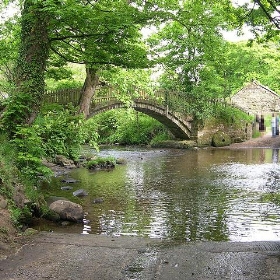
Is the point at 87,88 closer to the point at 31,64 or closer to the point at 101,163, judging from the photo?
the point at 101,163

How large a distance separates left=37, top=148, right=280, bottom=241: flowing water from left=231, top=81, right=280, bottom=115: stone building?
18.3m

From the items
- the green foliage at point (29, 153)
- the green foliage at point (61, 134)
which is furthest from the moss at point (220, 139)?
the green foliage at point (29, 153)

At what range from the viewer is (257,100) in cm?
3609

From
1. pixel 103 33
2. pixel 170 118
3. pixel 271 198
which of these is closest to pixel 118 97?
pixel 103 33

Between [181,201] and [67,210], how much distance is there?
3.75 m

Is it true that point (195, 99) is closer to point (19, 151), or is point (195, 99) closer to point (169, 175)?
point (169, 175)

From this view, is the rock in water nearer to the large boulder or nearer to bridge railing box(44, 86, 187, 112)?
the large boulder

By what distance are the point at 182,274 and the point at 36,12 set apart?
729 centimetres

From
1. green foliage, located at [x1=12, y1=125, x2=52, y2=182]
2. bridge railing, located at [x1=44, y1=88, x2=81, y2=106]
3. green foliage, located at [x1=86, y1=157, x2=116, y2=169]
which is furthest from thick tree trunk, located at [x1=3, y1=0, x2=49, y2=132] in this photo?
bridge railing, located at [x1=44, y1=88, x2=81, y2=106]

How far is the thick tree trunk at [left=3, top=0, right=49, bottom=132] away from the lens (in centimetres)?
926

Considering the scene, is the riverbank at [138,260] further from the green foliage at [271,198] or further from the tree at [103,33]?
the tree at [103,33]

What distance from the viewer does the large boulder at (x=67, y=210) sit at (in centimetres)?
854

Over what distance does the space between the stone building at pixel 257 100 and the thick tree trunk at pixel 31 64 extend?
2743cm

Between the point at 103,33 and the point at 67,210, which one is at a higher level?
the point at 103,33
